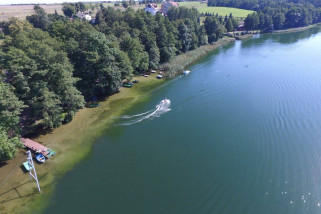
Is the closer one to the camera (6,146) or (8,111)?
(6,146)

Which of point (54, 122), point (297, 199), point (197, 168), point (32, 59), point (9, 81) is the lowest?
point (297, 199)

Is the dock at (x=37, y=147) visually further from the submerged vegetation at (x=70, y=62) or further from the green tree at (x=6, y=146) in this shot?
the green tree at (x=6, y=146)

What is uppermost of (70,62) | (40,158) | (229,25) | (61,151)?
(229,25)

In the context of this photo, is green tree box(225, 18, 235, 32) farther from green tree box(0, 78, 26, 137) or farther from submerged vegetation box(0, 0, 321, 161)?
green tree box(0, 78, 26, 137)

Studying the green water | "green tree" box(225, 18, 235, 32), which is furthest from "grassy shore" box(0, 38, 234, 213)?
"green tree" box(225, 18, 235, 32)

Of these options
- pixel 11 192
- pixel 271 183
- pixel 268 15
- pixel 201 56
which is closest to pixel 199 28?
pixel 201 56

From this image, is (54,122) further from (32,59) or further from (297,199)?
(297,199)

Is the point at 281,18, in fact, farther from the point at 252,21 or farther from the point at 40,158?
the point at 40,158

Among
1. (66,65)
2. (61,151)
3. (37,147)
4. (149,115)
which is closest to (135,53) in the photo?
(66,65)
